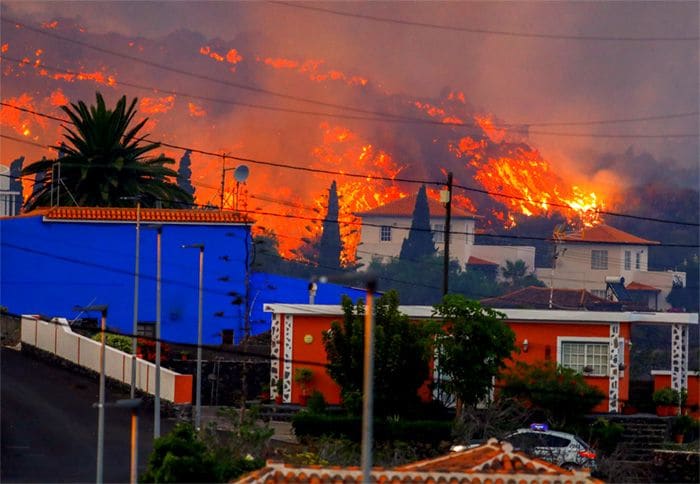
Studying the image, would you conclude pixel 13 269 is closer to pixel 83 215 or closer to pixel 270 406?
A: pixel 83 215

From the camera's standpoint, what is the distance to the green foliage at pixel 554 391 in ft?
189

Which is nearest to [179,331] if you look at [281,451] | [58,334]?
[58,334]

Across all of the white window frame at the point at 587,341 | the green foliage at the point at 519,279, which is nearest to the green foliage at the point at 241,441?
the white window frame at the point at 587,341

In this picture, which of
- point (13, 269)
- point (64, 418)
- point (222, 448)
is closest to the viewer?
point (222, 448)

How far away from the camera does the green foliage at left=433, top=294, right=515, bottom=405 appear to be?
56.9 meters

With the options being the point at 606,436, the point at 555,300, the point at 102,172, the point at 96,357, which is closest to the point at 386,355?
the point at 606,436

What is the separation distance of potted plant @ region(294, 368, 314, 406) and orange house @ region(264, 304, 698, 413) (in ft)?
0.46

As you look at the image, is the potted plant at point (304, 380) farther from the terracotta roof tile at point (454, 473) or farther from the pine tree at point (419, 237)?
the pine tree at point (419, 237)

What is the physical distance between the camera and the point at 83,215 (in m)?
73.3

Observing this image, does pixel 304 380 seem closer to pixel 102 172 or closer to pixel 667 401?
pixel 667 401

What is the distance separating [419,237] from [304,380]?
130 m

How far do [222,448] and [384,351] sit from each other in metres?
12.6

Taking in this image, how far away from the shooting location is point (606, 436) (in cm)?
5659

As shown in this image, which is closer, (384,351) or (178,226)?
(384,351)
